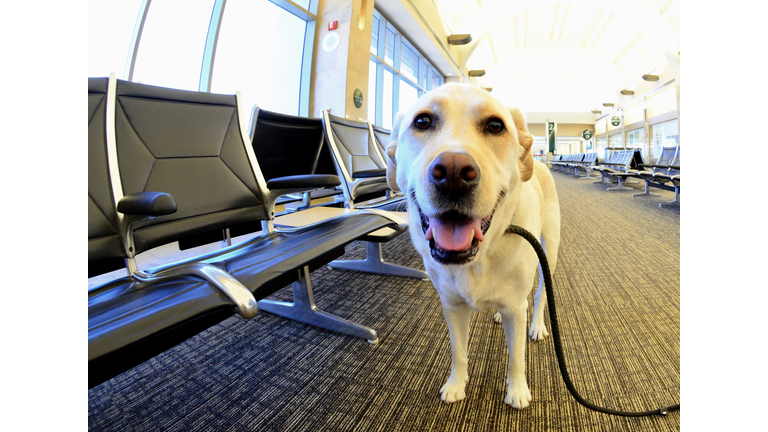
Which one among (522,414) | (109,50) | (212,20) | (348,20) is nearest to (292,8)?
(348,20)

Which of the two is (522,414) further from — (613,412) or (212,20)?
(212,20)

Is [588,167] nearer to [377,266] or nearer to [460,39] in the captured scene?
[460,39]

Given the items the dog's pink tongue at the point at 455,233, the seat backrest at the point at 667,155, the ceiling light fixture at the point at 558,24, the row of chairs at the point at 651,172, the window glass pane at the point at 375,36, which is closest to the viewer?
the dog's pink tongue at the point at 455,233

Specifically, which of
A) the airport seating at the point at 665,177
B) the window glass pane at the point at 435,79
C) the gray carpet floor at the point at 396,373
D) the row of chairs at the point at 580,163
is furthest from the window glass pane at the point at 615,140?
the gray carpet floor at the point at 396,373

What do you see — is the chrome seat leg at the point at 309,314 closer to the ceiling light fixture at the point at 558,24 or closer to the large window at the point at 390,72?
the large window at the point at 390,72

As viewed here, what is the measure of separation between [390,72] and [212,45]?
6.54 meters

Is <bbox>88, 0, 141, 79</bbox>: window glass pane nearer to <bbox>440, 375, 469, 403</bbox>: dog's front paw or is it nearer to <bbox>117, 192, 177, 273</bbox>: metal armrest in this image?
<bbox>117, 192, 177, 273</bbox>: metal armrest

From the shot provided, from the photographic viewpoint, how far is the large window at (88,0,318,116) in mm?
3515

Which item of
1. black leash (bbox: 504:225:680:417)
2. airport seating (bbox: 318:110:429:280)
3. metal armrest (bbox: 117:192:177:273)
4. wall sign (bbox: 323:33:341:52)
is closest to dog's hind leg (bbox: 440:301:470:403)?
black leash (bbox: 504:225:680:417)

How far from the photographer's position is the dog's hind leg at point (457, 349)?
3.67 feet

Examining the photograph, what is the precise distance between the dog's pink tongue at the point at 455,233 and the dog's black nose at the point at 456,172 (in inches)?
4.0

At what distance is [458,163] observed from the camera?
75 centimetres
